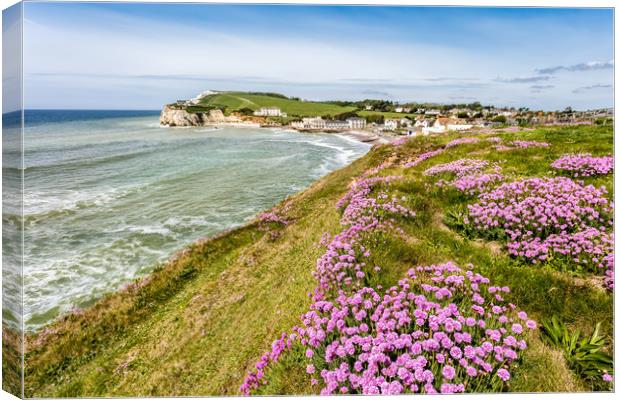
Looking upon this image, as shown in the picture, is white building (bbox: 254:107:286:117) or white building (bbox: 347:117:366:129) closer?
white building (bbox: 347:117:366:129)

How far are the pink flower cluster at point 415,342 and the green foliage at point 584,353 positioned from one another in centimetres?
41

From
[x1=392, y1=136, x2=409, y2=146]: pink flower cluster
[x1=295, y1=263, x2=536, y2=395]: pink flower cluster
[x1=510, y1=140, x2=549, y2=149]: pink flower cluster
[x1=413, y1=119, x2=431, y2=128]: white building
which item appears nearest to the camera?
[x1=295, y1=263, x2=536, y2=395]: pink flower cluster

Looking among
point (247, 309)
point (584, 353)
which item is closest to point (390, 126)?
point (247, 309)

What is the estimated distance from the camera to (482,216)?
7.31 m

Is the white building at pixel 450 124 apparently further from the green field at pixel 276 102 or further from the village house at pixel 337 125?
the village house at pixel 337 125

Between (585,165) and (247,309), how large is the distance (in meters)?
9.01

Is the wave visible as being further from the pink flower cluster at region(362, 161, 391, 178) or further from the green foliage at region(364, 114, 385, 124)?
the green foliage at region(364, 114, 385, 124)

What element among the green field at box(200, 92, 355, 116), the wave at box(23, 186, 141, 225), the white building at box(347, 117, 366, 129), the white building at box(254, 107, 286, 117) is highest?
the white building at box(254, 107, 286, 117)

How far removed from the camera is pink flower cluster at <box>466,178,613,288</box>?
6.18 m

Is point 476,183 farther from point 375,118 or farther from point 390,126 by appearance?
point 390,126

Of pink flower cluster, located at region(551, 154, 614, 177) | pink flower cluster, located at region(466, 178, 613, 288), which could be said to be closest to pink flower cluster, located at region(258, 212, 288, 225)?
pink flower cluster, located at region(466, 178, 613, 288)

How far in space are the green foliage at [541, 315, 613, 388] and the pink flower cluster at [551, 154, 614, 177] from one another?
5421 mm

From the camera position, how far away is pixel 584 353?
15.5ft

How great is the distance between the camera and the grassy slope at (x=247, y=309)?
5.39 m
